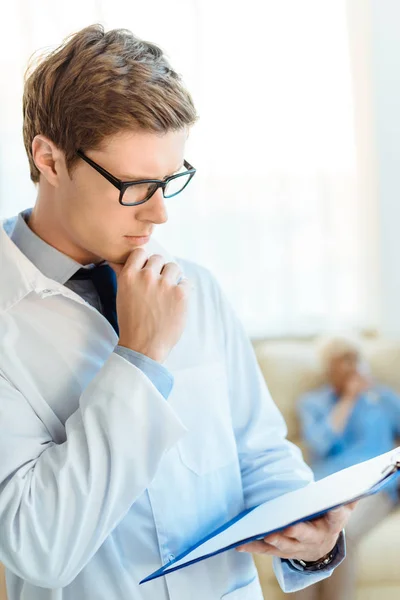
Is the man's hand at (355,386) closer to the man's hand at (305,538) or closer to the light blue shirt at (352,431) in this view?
the light blue shirt at (352,431)

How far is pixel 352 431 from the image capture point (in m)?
3.17

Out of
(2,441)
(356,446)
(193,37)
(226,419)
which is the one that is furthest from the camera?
(193,37)

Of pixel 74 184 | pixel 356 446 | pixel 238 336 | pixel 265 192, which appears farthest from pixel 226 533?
pixel 265 192

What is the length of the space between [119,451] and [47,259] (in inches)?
13.8

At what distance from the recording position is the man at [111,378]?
36.7 inches

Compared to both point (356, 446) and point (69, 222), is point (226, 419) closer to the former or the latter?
point (69, 222)

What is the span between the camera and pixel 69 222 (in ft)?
3.57

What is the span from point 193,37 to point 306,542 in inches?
118

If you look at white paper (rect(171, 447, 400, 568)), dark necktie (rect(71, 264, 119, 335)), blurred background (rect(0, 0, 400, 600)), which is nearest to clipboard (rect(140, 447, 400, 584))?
white paper (rect(171, 447, 400, 568))

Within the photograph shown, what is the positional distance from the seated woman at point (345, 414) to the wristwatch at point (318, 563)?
6.37 ft

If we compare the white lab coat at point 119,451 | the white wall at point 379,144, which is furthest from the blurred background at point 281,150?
the white lab coat at point 119,451

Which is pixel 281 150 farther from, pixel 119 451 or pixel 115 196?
pixel 119 451

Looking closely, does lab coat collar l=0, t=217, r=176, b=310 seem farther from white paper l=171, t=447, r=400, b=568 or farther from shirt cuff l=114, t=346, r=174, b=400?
white paper l=171, t=447, r=400, b=568

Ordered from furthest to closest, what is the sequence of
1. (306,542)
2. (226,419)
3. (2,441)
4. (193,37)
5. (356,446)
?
(193,37) → (356,446) → (226,419) → (306,542) → (2,441)
